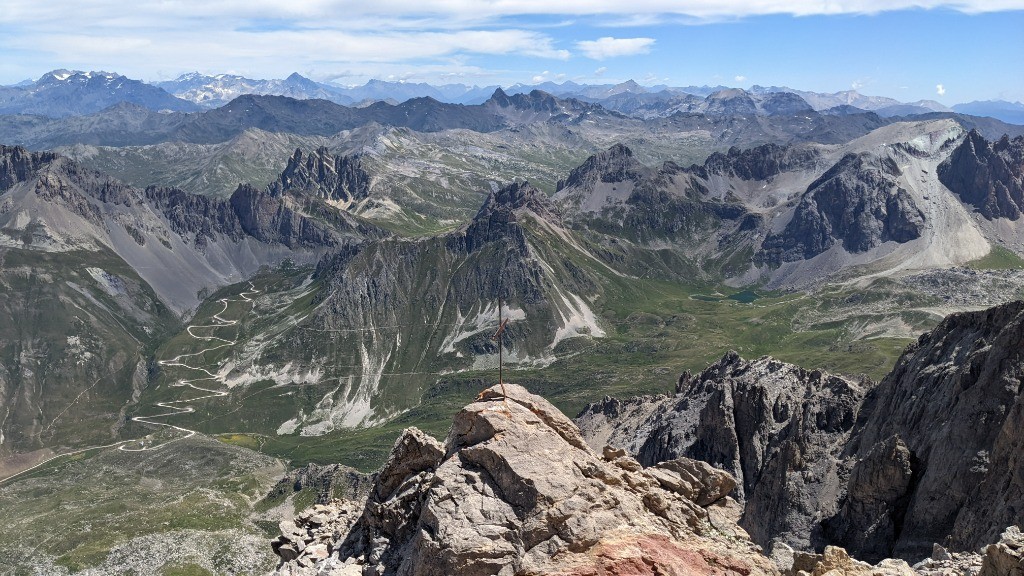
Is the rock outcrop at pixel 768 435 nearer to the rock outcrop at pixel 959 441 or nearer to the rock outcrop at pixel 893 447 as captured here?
the rock outcrop at pixel 893 447

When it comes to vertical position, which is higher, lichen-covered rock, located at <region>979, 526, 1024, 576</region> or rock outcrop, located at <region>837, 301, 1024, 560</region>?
lichen-covered rock, located at <region>979, 526, 1024, 576</region>

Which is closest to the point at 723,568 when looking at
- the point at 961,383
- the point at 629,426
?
the point at 961,383

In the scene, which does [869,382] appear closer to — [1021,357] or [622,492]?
[1021,357]

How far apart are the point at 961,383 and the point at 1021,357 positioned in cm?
1009

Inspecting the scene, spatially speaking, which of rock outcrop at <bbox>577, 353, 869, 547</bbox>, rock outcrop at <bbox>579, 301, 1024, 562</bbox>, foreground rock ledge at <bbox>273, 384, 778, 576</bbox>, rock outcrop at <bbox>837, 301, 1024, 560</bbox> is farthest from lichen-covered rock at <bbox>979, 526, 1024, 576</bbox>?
rock outcrop at <bbox>577, 353, 869, 547</bbox>

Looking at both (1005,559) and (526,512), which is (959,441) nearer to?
(1005,559)

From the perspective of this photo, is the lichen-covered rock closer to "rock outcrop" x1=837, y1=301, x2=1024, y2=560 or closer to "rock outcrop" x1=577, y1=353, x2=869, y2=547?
"rock outcrop" x1=837, y1=301, x2=1024, y2=560

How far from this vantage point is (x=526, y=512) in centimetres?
4519

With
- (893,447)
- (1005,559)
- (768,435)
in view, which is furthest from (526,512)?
(768,435)

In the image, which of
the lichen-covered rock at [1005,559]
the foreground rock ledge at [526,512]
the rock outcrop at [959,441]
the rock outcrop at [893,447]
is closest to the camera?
the lichen-covered rock at [1005,559]

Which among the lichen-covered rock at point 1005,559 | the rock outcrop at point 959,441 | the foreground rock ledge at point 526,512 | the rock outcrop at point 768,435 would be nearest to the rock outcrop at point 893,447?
the rock outcrop at point 959,441

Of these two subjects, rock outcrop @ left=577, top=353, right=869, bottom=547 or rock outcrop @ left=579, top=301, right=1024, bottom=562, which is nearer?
rock outcrop @ left=579, top=301, right=1024, bottom=562

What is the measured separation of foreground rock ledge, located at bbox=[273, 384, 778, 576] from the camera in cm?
4209

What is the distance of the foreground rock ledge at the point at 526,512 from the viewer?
4209cm
